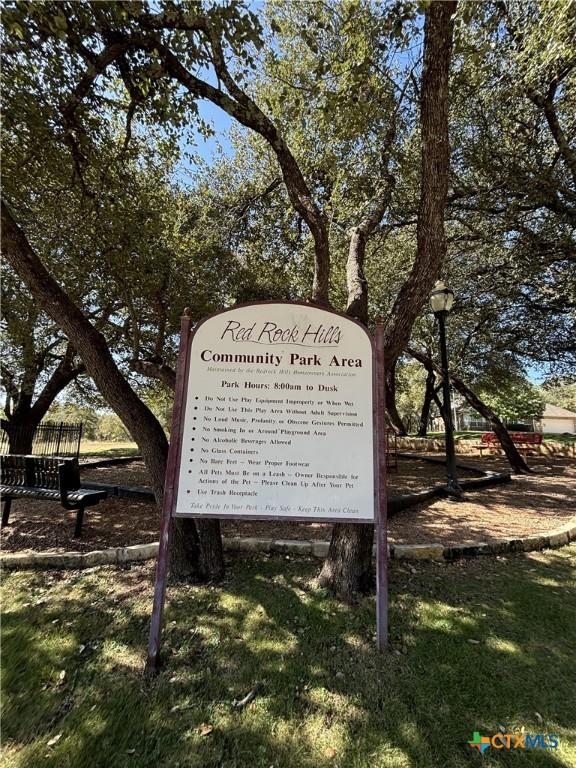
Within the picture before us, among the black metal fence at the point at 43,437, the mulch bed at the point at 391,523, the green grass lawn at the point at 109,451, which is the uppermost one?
the black metal fence at the point at 43,437

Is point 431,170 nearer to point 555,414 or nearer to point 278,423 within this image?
point 278,423

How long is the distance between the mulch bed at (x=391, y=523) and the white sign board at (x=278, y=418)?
84.0 inches

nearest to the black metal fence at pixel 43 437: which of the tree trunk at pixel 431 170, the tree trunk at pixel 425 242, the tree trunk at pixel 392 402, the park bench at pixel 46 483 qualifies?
the park bench at pixel 46 483

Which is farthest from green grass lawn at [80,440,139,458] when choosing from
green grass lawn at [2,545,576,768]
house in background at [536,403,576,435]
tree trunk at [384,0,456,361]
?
house in background at [536,403,576,435]

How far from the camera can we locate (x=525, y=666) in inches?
88.5

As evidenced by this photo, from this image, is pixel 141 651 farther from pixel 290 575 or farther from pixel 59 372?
pixel 59 372

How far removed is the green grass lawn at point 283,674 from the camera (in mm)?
1731

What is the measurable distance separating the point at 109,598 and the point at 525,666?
9.99 ft

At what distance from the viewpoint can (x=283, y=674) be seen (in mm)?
2197

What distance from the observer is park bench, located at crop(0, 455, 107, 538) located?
4457mm

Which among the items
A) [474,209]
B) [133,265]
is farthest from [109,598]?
[474,209]

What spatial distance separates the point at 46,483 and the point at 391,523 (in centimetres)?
472

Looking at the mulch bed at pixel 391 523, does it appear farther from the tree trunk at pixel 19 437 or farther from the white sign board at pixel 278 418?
the tree trunk at pixel 19 437

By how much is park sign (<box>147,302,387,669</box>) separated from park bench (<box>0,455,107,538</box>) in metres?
2.69
